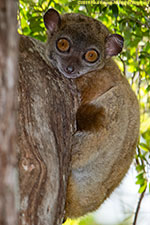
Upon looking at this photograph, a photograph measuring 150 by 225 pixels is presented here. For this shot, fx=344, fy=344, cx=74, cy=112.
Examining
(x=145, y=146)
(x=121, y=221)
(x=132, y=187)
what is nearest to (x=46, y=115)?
(x=145, y=146)

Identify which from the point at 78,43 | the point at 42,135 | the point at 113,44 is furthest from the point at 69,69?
the point at 42,135

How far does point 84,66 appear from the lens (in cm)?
383

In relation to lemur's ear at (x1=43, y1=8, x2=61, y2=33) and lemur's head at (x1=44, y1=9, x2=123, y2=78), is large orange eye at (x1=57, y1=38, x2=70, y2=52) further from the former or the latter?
lemur's ear at (x1=43, y1=8, x2=61, y2=33)

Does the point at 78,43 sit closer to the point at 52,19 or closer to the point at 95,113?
the point at 52,19

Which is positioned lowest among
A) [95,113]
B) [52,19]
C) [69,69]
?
[95,113]

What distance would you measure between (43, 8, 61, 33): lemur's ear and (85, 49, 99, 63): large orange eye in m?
0.49

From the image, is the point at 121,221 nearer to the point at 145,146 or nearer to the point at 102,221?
the point at 102,221

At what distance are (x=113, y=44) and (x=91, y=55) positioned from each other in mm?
316

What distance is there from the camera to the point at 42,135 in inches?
100

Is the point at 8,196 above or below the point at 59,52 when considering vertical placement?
below

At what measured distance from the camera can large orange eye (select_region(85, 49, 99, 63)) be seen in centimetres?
386

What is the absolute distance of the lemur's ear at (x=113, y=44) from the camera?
395 cm

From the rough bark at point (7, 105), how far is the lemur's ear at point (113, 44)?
9.72ft

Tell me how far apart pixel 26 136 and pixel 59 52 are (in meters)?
1.62
